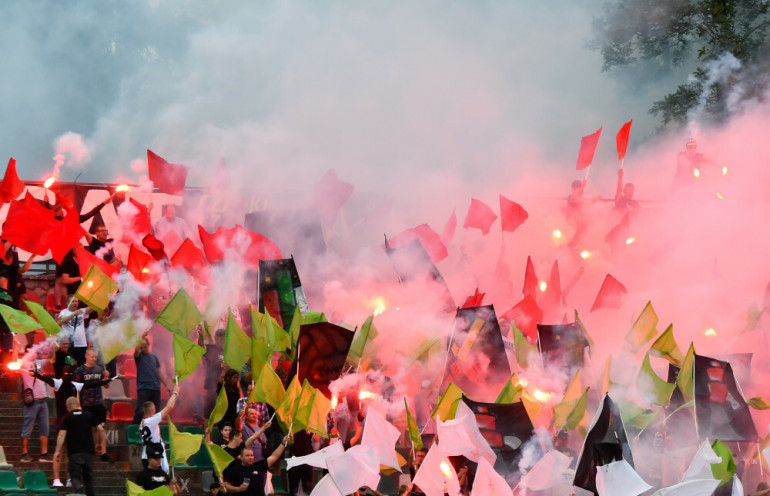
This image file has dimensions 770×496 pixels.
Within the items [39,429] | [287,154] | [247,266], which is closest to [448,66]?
[287,154]

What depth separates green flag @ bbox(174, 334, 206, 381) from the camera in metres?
9.27

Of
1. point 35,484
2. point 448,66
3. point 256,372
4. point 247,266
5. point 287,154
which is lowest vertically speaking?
point 35,484

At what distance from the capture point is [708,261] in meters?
14.3

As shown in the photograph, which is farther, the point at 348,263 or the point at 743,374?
the point at 348,263

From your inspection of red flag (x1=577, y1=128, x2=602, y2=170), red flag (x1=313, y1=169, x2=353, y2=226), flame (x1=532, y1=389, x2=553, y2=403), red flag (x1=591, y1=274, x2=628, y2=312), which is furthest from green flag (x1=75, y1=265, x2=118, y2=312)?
red flag (x1=577, y1=128, x2=602, y2=170)

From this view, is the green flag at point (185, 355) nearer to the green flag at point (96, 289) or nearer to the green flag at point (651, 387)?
the green flag at point (96, 289)

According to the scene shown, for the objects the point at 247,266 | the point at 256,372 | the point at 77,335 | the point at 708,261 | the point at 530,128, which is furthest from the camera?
the point at 530,128

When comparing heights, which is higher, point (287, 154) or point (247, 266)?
point (287, 154)

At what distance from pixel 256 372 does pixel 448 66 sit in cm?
995

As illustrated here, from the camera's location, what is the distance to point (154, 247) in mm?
11828

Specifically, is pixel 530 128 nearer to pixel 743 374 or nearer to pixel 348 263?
pixel 348 263

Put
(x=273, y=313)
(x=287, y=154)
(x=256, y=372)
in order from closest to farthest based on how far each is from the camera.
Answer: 1. (x=256, y=372)
2. (x=273, y=313)
3. (x=287, y=154)

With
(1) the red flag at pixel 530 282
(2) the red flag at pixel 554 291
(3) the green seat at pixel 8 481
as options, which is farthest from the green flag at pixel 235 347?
(2) the red flag at pixel 554 291

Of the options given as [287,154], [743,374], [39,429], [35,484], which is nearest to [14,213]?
[39,429]
